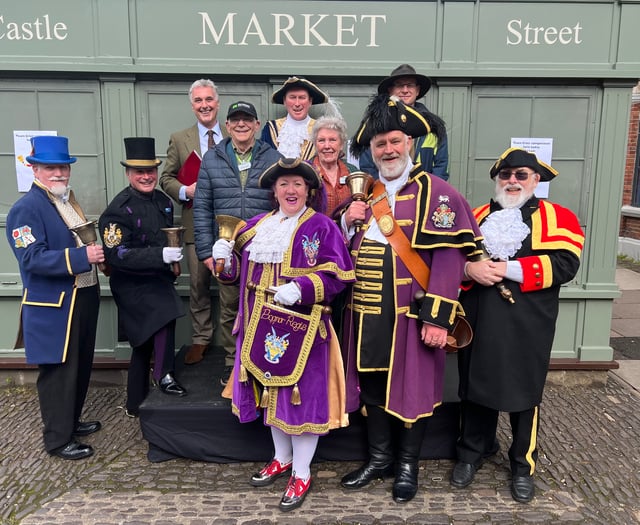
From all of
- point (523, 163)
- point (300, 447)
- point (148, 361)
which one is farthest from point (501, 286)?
point (148, 361)

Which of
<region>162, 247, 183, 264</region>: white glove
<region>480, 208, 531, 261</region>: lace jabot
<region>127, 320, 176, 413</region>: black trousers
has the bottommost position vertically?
<region>127, 320, 176, 413</region>: black trousers

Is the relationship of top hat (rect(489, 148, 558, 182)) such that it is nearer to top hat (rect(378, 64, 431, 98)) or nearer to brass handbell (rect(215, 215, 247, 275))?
top hat (rect(378, 64, 431, 98))

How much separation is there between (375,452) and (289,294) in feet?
4.25

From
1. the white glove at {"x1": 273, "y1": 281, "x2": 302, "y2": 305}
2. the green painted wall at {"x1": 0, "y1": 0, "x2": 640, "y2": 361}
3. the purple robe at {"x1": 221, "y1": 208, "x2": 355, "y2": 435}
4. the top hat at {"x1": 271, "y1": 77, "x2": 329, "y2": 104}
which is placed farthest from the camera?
the green painted wall at {"x1": 0, "y1": 0, "x2": 640, "y2": 361}

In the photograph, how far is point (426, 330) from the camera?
2.92m

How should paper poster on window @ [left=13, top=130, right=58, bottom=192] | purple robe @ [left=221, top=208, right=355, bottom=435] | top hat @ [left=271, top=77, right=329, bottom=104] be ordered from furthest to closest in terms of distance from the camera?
paper poster on window @ [left=13, top=130, right=58, bottom=192]
top hat @ [left=271, top=77, right=329, bottom=104]
purple robe @ [left=221, top=208, right=355, bottom=435]

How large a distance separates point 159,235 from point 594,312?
397 centimetres

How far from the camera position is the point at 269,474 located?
10.8ft

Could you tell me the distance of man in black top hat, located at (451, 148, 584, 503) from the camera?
9.74ft

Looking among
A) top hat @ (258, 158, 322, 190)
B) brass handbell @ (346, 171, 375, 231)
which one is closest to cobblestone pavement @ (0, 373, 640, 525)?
brass handbell @ (346, 171, 375, 231)

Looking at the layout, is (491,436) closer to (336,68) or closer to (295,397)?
(295,397)

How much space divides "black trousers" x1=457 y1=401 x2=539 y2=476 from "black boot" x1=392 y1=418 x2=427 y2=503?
36 centimetres

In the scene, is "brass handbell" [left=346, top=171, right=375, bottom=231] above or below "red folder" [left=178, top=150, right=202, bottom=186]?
below

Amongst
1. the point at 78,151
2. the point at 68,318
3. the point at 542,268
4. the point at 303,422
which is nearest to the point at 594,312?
the point at 542,268
